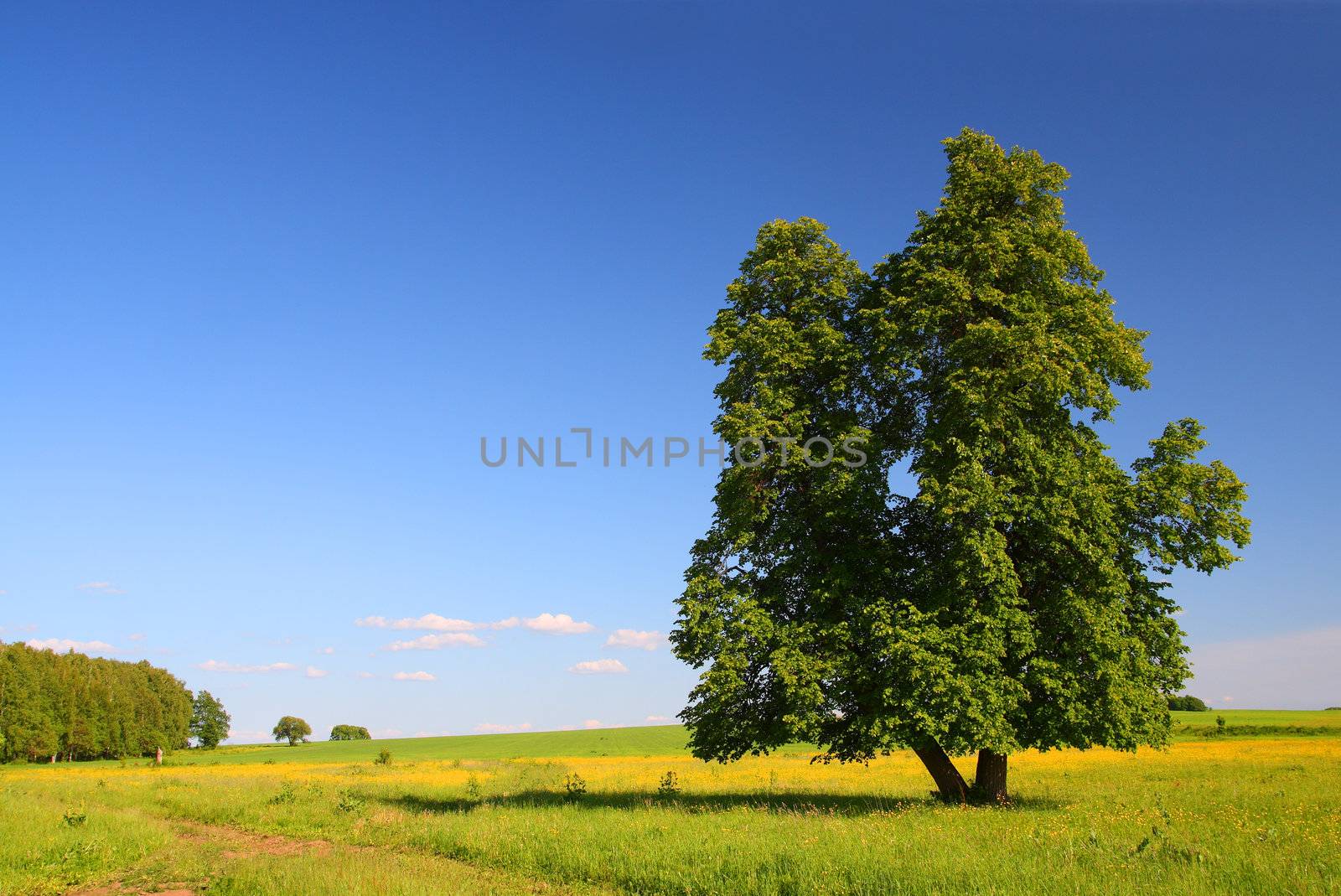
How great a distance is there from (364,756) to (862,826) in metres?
88.7

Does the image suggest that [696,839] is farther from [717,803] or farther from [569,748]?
[569,748]

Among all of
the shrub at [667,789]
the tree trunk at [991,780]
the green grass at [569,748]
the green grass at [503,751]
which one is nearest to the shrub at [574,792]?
the shrub at [667,789]

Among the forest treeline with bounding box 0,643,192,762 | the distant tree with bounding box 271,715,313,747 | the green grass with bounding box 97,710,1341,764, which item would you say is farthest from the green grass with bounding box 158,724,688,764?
the distant tree with bounding box 271,715,313,747

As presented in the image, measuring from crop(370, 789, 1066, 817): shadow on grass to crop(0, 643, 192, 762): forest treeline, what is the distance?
293 ft

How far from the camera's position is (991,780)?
20.5 meters

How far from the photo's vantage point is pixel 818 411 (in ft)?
75.4

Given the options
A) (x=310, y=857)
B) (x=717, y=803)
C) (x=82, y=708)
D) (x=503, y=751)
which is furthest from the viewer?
(x=82, y=708)

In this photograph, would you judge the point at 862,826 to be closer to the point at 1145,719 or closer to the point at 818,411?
the point at 1145,719

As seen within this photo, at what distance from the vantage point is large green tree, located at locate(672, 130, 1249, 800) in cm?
1839

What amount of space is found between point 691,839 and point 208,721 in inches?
6052

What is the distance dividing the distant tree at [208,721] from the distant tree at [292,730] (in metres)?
16.9

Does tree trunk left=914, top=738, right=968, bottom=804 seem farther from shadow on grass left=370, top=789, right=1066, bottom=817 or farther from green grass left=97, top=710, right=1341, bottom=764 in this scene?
green grass left=97, top=710, right=1341, bottom=764

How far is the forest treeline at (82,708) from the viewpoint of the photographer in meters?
89.0

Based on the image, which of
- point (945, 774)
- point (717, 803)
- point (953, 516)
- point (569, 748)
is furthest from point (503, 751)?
point (953, 516)
